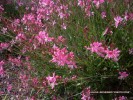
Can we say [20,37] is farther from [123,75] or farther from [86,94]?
[123,75]

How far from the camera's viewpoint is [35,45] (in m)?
2.84

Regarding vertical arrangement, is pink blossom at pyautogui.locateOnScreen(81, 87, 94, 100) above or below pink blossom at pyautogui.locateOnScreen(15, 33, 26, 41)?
below

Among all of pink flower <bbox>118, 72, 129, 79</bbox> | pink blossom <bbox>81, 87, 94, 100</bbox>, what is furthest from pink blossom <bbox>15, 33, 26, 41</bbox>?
pink flower <bbox>118, 72, 129, 79</bbox>

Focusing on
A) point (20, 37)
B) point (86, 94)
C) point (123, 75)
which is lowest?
point (86, 94)

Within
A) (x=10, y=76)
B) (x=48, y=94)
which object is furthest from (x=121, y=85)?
(x=10, y=76)

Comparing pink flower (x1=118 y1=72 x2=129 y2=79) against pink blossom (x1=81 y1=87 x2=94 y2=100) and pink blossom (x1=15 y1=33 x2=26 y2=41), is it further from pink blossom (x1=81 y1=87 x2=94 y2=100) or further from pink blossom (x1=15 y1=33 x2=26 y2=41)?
pink blossom (x1=15 y1=33 x2=26 y2=41)

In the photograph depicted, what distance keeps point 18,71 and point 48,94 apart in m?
0.66

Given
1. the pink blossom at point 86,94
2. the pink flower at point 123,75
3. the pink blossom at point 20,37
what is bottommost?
the pink blossom at point 86,94

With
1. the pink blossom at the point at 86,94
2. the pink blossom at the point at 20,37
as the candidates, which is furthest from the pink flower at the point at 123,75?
the pink blossom at the point at 20,37

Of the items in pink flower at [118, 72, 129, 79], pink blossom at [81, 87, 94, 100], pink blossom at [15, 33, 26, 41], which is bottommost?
pink blossom at [81, 87, 94, 100]

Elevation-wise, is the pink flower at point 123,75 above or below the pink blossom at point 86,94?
above

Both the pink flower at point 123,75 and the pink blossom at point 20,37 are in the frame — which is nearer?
the pink flower at point 123,75

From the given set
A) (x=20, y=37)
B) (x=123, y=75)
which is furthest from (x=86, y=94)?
(x=20, y=37)

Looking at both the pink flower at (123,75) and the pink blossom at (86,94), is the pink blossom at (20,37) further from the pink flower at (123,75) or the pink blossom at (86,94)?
the pink flower at (123,75)
